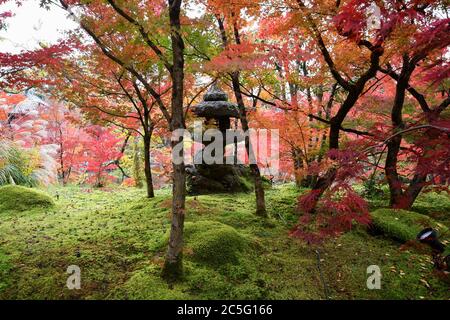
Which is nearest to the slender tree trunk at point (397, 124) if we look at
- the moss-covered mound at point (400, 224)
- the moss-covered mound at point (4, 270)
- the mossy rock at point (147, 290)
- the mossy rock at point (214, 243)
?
the moss-covered mound at point (400, 224)

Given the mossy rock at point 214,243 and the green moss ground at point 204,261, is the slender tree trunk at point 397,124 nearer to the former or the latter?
the green moss ground at point 204,261

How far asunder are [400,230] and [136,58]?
18.3 ft

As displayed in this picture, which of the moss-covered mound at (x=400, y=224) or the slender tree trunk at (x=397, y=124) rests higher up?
the slender tree trunk at (x=397, y=124)

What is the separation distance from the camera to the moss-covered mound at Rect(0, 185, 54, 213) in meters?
7.21

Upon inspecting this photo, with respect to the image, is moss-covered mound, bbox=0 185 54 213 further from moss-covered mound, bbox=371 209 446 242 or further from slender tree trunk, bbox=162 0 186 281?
moss-covered mound, bbox=371 209 446 242

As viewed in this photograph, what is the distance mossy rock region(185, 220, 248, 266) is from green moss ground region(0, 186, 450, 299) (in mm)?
15

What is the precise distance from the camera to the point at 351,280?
400 cm

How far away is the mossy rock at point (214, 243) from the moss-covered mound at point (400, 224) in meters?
2.65

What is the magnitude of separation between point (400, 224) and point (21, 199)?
858 cm

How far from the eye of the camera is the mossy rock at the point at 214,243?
412 cm

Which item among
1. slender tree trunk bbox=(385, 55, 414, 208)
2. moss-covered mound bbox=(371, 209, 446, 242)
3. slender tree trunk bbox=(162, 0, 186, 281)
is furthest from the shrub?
slender tree trunk bbox=(162, 0, 186, 281)

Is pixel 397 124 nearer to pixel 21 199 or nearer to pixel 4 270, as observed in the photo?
pixel 4 270
